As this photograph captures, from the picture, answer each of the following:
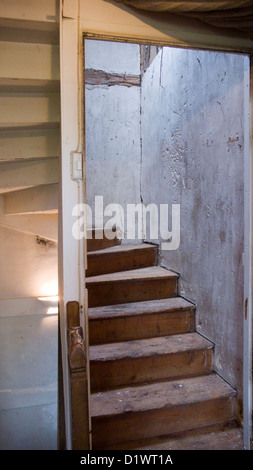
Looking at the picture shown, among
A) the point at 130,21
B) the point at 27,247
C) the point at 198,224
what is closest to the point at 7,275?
the point at 27,247

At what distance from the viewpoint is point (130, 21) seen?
139cm

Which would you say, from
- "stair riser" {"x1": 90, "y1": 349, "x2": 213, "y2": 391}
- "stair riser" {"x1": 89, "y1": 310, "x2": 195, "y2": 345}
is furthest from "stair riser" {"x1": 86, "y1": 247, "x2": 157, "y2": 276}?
"stair riser" {"x1": 90, "y1": 349, "x2": 213, "y2": 391}

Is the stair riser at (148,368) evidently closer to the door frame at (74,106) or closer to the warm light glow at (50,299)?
the door frame at (74,106)

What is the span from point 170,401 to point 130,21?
1.84 metres

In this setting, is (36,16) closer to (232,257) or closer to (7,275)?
(232,257)

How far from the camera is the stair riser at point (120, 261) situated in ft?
8.71

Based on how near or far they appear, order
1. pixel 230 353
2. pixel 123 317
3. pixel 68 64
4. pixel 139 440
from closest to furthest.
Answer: pixel 68 64 → pixel 139 440 → pixel 230 353 → pixel 123 317

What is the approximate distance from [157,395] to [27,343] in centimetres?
218

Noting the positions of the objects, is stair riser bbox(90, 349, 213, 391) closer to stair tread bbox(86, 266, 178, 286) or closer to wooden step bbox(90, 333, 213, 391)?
wooden step bbox(90, 333, 213, 391)

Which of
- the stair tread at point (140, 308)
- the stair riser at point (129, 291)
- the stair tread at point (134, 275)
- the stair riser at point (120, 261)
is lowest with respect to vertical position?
the stair tread at point (140, 308)

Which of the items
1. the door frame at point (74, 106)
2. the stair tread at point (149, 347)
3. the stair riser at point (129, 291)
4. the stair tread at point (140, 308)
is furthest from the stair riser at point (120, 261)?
the door frame at point (74, 106)

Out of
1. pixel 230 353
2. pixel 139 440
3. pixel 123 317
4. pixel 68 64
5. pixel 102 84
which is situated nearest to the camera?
pixel 68 64

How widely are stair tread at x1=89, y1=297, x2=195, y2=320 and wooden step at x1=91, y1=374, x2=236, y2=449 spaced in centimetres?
45

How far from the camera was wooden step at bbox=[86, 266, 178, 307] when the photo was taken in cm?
239
